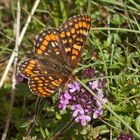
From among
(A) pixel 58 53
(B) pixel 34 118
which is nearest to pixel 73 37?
(A) pixel 58 53

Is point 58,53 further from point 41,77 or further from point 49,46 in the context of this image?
point 41,77

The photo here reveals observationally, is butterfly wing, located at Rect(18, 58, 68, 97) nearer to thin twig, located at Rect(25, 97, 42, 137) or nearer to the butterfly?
the butterfly

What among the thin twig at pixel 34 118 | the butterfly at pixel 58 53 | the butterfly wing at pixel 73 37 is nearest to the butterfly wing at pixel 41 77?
the butterfly at pixel 58 53

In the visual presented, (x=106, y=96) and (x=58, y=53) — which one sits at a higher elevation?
(x=58, y=53)

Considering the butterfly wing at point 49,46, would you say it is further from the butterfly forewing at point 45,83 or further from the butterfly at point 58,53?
the butterfly forewing at point 45,83

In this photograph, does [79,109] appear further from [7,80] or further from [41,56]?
[7,80]

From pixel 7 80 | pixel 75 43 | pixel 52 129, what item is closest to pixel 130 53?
pixel 75 43

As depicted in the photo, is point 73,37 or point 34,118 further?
point 34,118

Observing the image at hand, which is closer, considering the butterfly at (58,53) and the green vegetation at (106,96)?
the butterfly at (58,53)
